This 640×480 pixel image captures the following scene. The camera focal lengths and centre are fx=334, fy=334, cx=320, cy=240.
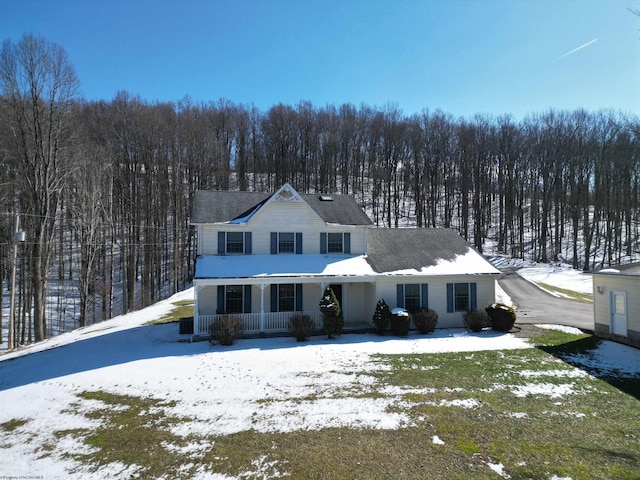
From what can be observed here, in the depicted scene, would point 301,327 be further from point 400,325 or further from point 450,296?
point 450,296

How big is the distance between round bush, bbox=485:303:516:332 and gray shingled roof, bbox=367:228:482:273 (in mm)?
3656

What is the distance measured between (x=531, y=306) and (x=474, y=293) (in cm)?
763

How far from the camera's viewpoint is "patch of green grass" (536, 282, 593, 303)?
2503 cm

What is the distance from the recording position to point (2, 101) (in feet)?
61.4

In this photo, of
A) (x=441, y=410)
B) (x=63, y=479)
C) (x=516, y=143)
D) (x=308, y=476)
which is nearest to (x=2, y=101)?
(x=63, y=479)

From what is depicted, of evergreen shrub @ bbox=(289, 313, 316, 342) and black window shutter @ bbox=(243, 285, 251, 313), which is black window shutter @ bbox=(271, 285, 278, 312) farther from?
evergreen shrub @ bbox=(289, 313, 316, 342)

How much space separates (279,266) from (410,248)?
7926mm

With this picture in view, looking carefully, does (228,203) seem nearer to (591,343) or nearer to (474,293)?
(474,293)

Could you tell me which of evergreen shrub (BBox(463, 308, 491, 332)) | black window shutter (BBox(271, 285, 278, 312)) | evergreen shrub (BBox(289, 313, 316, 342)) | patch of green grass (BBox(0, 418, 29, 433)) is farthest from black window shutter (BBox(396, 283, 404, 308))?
patch of green grass (BBox(0, 418, 29, 433))

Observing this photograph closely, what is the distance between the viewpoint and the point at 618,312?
13875 mm

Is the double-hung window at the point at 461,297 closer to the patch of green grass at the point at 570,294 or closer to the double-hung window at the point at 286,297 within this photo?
the double-hung window at the point at 286,297

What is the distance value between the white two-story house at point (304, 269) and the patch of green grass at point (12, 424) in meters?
7.36

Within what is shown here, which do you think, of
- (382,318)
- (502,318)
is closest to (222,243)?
(382,318)

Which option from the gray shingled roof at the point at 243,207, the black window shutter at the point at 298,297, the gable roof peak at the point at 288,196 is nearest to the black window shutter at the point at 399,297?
the gray shingled roof at the point at 243,207
